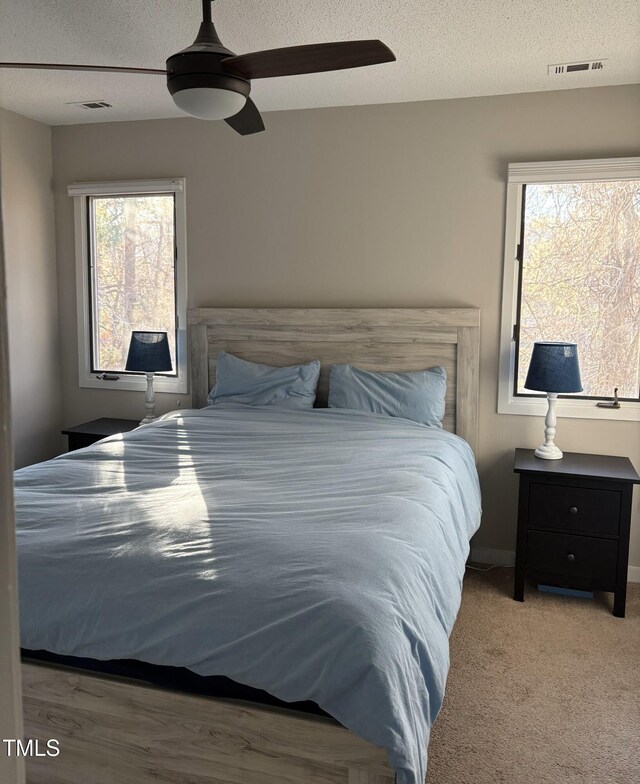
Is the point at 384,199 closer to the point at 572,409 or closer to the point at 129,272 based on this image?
the point at 572,409

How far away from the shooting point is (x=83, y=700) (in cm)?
183

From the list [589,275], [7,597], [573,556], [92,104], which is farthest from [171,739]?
[92,104]

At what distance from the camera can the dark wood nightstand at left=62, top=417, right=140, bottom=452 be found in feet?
13.8

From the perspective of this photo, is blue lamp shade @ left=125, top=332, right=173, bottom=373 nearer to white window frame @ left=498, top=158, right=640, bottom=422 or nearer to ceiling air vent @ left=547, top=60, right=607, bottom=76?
white window frame @ left=498, top=158, right=640, bottom=422

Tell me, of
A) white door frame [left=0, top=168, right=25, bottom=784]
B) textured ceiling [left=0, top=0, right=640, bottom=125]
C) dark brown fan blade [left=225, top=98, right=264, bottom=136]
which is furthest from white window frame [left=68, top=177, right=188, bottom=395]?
white door frame [left=0, top=168, right=25, bottom=784]

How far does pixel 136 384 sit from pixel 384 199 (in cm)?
201

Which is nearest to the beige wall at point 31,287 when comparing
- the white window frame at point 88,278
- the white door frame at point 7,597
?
the white window frame at point 88,278

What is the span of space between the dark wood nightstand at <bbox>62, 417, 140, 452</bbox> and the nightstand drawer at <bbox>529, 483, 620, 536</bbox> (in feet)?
7.85

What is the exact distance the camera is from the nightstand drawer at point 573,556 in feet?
10.8

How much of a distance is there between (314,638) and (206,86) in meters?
1.66

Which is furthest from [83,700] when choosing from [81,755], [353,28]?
[353,28]

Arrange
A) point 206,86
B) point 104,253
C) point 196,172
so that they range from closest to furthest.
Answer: point 206,86
point 196,172
point 104,253

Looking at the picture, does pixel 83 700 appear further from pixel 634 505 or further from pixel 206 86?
pixel 634 505

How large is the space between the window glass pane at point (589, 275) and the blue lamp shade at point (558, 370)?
333mm
